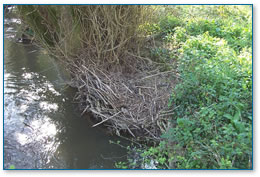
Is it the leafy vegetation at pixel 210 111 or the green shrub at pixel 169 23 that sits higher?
the green shrub at pixel 169 23

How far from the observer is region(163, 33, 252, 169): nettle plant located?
260 centimetres

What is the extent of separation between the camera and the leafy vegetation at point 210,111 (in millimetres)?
2623

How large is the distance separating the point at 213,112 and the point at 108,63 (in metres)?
1.90

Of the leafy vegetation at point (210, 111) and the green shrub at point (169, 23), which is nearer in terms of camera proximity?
the leafy vegetation at point (210, 111)

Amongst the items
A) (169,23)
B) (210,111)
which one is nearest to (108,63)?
(169,23)

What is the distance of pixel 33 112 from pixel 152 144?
1.78m

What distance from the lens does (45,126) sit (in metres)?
3.86

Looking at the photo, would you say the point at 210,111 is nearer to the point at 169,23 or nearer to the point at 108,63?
the point at 108,63

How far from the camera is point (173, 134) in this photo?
318 cm

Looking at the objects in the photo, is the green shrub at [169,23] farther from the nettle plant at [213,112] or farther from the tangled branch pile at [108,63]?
the nettle plant at [213,112]

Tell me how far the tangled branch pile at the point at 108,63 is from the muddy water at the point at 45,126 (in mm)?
279

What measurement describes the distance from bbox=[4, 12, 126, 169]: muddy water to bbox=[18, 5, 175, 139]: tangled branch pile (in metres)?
0.28

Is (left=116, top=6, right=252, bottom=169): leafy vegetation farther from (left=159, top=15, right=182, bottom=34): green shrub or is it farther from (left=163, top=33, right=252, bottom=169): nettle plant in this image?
(left=159, top=15, right=182, bottom=34): green shrub

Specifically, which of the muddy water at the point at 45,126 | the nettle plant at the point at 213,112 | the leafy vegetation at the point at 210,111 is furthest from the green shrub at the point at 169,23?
the muddy water at the point at 45,126
